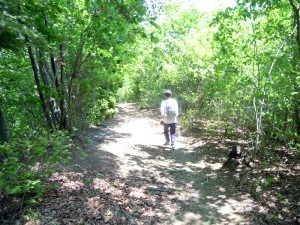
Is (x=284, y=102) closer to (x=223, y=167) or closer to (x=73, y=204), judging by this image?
(x=223, y=167)

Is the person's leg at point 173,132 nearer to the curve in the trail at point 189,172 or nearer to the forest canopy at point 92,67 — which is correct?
the curve in the trail at point 189,172

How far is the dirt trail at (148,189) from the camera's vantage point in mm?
4109

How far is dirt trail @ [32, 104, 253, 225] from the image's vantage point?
4.11 m

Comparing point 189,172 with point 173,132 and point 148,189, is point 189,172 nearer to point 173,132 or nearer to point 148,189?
point 148,189

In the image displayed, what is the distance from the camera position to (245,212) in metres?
4.44

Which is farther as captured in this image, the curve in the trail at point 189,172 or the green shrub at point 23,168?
the curve in the trail at point 189,172

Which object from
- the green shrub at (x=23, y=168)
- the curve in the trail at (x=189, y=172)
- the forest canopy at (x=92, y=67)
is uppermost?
the forest canopy at (x=92, y=67)

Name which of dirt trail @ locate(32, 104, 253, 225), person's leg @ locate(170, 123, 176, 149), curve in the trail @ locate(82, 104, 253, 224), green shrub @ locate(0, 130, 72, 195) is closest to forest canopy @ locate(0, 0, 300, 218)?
green shrub @ locate(0, 130, 72, 195)

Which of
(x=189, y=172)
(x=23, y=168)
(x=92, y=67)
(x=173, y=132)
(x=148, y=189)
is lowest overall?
(x=189, y=172)

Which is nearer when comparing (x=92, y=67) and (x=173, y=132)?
(x=92, y=67)

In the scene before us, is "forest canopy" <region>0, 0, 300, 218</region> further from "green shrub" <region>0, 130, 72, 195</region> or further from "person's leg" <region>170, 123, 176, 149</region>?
"person's leg" <region>170, 123, 176, 149</region>

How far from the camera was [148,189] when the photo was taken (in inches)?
207

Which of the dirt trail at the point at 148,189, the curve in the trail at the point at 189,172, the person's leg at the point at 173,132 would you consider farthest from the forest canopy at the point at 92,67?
the person's leg at the point at 173,132

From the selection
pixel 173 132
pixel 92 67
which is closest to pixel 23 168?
pixel 92 67
